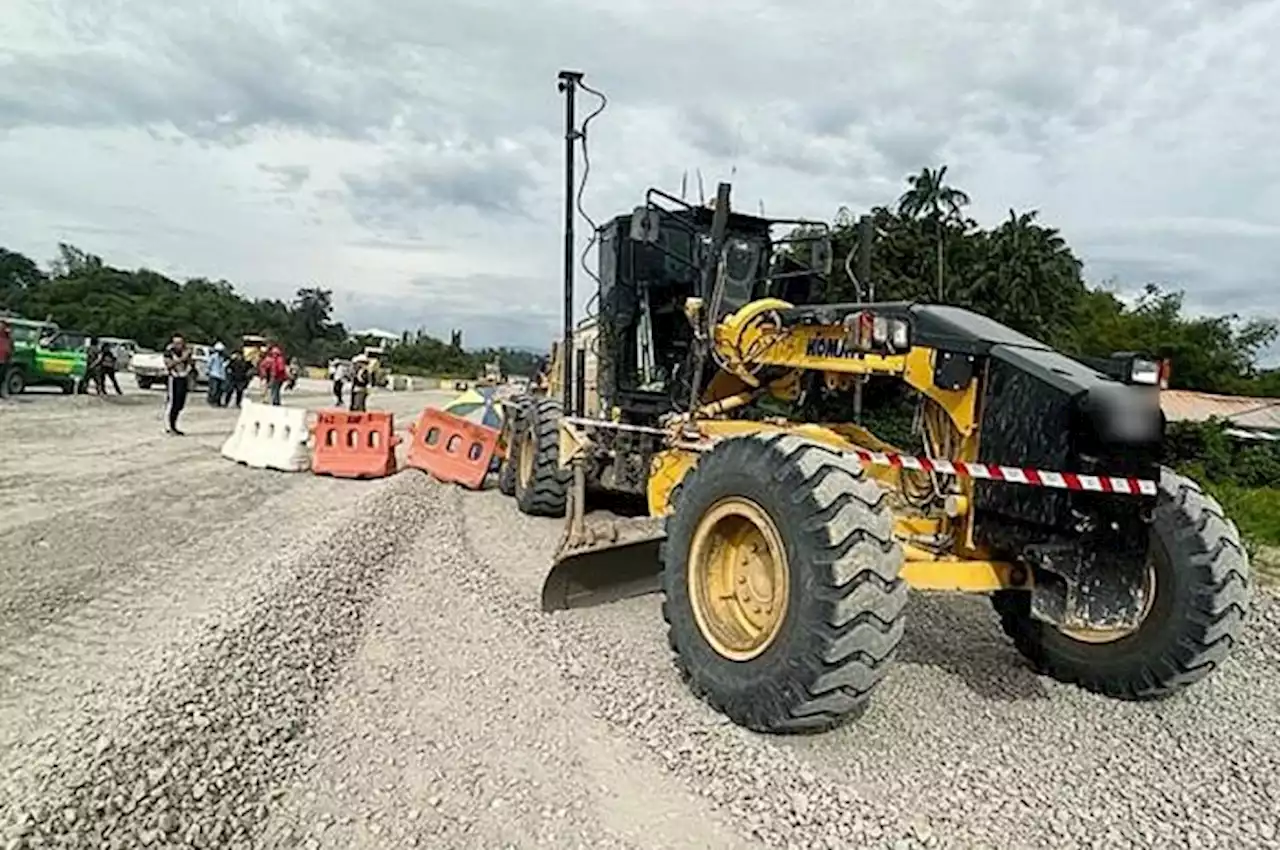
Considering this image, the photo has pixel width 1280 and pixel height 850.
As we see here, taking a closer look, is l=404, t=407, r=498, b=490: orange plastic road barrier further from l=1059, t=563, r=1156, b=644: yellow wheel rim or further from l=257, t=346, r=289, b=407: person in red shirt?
l=257, t=346, r=289, b=407: person in red shirt

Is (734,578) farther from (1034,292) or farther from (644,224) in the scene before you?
(1034,292)

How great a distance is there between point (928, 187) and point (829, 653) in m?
43.6

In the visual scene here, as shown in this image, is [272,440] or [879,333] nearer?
[879,333]

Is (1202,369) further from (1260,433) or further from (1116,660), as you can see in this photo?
(1116,660)

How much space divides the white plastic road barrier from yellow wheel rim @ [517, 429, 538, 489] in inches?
159

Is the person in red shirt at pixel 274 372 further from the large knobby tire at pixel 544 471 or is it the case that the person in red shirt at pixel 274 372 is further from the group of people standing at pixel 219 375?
the large knobby tire at pixel 544 471

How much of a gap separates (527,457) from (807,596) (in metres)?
6.94

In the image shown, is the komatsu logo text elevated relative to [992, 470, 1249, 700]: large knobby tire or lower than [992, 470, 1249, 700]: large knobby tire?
elevated

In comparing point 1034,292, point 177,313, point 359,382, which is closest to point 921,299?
point 359,382

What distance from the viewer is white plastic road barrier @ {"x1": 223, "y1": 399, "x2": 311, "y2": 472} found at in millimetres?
13977

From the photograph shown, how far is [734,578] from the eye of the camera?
5.16 metres

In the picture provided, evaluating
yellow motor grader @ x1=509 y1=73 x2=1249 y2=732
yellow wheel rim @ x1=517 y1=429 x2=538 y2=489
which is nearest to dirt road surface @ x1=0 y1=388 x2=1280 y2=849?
yellow motor grader @ x1=509 y1=73 x2=1249 y2=732

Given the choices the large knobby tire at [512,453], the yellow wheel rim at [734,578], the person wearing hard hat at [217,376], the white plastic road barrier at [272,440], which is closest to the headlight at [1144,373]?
the yellow wheel rim at [734,578]

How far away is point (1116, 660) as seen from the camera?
17.3ft
